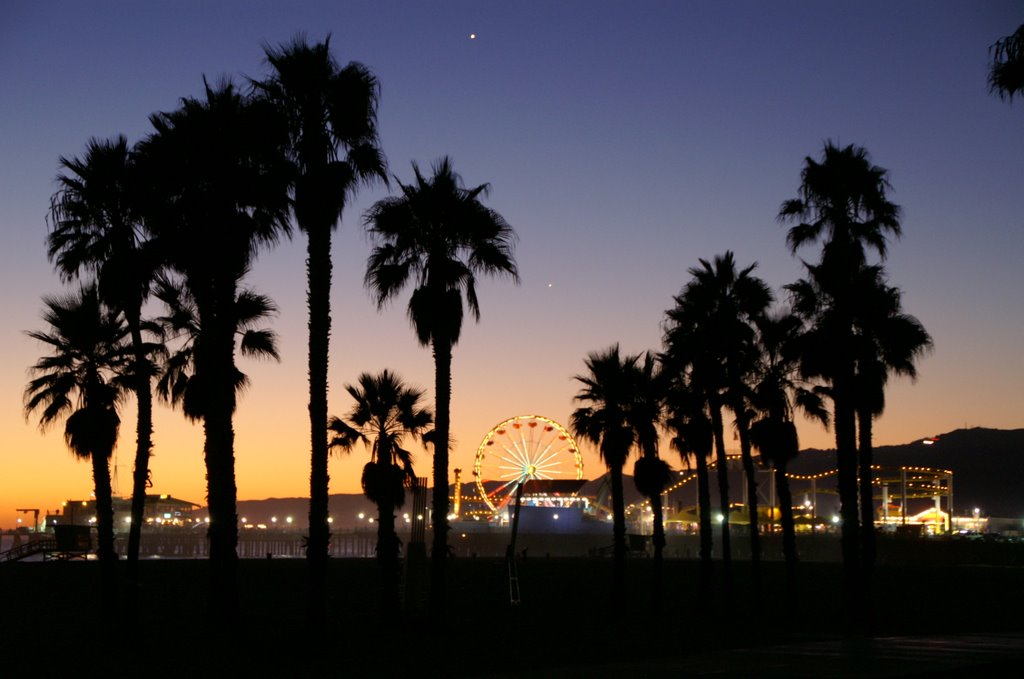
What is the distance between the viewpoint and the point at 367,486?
37.6 meters

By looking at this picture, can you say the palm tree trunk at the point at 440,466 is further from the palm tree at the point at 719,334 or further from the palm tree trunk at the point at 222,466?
the palm tree at the point at 719,334

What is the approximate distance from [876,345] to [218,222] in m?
18.9

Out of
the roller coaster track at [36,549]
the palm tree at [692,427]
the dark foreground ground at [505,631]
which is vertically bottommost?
the dark foreground ground at [505,631]

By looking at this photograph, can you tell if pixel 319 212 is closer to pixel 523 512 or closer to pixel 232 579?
pixel 232 579

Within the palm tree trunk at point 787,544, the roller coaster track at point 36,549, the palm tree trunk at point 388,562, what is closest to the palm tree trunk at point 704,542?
the palm tree trunk at point 787,544

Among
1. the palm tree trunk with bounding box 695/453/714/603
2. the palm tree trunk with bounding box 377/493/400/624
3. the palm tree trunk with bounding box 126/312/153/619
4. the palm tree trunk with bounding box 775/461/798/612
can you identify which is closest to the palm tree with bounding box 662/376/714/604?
the palm tree trunk with bounding box 695/453/714/603

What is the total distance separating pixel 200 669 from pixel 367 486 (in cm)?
1769

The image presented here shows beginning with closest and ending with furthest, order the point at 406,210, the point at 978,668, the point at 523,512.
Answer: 1. the point at 978,668
2. the point at 406,210
3. the point at 523,512

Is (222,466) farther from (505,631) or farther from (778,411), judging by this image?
(778,411)

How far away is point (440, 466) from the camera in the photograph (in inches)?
1101

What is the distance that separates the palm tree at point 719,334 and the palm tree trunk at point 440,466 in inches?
550

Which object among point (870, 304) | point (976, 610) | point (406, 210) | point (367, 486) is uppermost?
point (406, 210)

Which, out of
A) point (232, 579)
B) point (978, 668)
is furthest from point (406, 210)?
point (978, 668)

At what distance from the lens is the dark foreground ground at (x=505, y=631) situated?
16.8 meters
